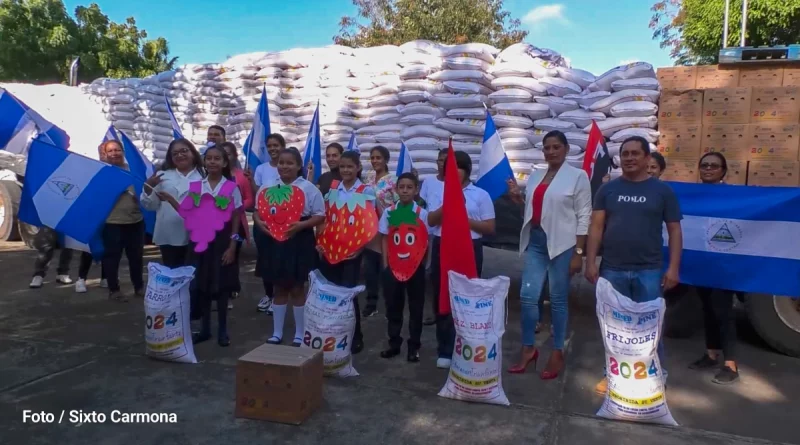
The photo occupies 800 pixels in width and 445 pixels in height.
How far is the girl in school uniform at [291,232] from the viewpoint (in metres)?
4.53

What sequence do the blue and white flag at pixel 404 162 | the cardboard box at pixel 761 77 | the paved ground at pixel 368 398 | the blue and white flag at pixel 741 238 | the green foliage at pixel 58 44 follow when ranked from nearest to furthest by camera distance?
the paved ground at pixel 368 398 → the blue and white flag at pixel 741 238 → the cardboard box at pixel 761 77 → the blue and white flag at pixel 404 162 → the green foliage at pixel 58 44

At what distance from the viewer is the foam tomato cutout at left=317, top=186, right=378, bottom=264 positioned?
4.57 m

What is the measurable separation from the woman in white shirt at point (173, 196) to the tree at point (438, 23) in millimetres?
18381

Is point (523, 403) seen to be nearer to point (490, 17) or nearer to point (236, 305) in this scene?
point (236, 305)

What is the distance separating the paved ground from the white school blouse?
33.8 inches

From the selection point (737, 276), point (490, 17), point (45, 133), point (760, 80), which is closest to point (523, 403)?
point (737, 276)

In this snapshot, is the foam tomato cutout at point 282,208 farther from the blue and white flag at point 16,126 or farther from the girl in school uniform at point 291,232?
the blue and white flag at point 16,126

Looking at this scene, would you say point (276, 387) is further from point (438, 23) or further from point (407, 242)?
point (438, 23)

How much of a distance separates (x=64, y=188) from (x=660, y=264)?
14.2ft

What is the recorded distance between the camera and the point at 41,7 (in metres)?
22.4

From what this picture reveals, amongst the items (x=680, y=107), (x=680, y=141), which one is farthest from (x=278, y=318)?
(x=680, y=107)

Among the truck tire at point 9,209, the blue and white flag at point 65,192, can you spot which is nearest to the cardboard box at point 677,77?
the blue and white flag at point 65,192

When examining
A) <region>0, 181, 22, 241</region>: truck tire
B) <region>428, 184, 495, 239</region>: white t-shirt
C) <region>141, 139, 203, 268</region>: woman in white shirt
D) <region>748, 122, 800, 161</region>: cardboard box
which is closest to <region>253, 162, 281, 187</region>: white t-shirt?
<region>141, 139, 203, 268</region>: woman in white shirt

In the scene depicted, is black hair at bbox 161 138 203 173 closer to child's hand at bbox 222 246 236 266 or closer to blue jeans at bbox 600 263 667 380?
child's hand at bbox 222 246 236 266
